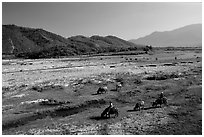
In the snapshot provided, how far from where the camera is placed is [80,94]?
36688mm

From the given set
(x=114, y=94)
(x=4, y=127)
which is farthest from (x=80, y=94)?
(x=4, y=127)

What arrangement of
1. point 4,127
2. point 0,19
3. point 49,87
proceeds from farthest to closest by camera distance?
1. point 49,87
2. point 0,19
3. point 4,127

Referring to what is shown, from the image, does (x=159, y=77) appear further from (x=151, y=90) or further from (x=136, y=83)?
(x=151, y=90)

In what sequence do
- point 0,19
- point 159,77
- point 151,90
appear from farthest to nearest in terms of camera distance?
point 159,77
point 151,90
point 0,19

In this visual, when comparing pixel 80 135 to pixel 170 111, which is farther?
pixel 170 111

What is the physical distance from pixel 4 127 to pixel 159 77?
31.8 meters

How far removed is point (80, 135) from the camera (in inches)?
841

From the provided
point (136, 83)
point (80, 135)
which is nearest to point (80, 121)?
point (80, 135)

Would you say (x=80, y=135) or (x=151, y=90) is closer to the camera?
(x=80, y=135)

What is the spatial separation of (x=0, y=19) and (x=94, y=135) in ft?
65.9

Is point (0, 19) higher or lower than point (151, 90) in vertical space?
higher

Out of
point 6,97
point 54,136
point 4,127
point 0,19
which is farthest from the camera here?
point 6,97

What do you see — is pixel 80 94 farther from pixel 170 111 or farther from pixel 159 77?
pixel 159 77

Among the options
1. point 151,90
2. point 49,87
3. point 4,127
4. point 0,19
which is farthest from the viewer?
point 49,87
